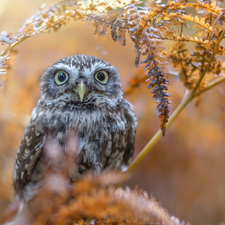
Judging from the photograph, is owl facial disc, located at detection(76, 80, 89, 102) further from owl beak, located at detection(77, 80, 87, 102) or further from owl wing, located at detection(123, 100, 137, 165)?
owl wing, located at detection(123, 100, 137, 165)

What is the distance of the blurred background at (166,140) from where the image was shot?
51.6 inches

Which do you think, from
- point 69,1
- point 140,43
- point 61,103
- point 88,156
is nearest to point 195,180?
point 88,156

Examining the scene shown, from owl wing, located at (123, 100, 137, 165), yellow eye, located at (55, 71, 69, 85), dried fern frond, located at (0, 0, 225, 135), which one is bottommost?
owl wing, located at (123, 100, 137, 165)

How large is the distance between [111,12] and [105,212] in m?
0.66

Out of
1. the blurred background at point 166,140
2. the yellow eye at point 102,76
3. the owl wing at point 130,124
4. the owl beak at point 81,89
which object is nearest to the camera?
the owl beak at point 81,89

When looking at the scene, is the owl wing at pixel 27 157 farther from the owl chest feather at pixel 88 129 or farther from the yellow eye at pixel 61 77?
the yellow eye at pixel 61 77

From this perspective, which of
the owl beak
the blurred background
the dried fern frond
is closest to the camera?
the dried fern frond

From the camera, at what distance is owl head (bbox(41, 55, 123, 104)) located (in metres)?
1.03

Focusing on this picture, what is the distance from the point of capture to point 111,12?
0.77 metres

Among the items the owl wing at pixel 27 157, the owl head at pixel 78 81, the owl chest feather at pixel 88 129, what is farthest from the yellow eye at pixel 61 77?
the owl wing at pixel 27 157

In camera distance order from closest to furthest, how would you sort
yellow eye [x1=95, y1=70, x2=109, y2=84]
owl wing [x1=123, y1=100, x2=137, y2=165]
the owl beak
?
1. the owl beak
2. yellow eye [x1=95, y1=70, x2=109, y2=84]
3. owl wing [x1=123, y1=100, x2=137, y2=165]

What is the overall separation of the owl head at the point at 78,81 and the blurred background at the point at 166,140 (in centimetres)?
19

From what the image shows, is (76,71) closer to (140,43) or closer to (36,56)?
(140,43)

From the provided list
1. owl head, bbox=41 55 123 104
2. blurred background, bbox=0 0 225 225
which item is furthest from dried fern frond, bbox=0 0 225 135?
blurred background, bbox=0 0 225 225
